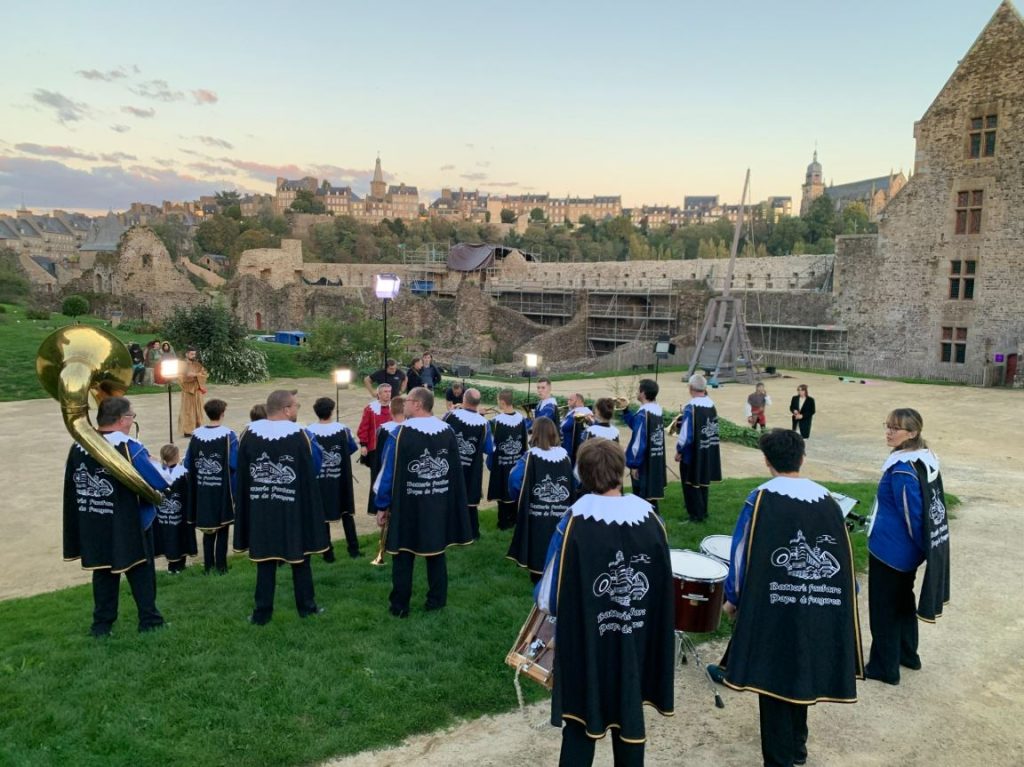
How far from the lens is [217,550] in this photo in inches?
277

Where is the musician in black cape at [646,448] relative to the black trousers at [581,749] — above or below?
above

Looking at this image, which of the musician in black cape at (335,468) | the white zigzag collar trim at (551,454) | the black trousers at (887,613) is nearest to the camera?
the black trousers at (887,613)

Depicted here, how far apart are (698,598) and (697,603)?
34 mm

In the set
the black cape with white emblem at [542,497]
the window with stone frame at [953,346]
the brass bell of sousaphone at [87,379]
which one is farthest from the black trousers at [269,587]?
the window with stone frame at [953,346]

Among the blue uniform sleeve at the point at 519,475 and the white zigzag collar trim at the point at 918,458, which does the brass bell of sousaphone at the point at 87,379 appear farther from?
the white zigzag collar trim at the point at 918,458

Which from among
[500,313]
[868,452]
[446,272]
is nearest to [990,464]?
[868,452]

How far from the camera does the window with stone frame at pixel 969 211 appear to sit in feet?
87.5

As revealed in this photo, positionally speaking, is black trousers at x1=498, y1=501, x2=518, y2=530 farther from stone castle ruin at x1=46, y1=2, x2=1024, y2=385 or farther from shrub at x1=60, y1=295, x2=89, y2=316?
shrub at x1=60, y1=295, x2=89, y2=316

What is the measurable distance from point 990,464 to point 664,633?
39.4 feet

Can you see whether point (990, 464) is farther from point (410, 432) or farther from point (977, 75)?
point (977, 75)

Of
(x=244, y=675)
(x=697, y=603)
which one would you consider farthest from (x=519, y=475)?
(x=244, y=675)

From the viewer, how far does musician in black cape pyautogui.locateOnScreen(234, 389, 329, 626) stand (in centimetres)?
531

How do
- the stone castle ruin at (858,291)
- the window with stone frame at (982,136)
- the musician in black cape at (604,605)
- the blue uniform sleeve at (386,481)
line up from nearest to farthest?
the musician in black cape at (604,605) < the blue uniform sleeve at (386,481) < the stone castle ruin at (858,291) < the window with stone frame at (982,136)

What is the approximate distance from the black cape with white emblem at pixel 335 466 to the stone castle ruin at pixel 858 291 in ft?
82.3
